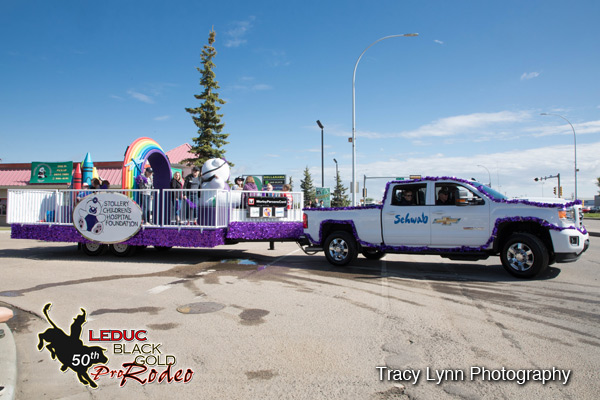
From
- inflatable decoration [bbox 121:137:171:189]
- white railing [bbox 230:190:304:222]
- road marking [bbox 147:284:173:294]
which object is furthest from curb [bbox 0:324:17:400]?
inflatable decoration [bbox 121:137:171:189]

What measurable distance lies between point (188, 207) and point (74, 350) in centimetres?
668

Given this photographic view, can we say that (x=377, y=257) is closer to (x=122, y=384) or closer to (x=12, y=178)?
(x=122, y=384)

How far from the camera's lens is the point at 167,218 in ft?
34.1

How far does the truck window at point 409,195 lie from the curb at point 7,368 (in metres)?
7.04

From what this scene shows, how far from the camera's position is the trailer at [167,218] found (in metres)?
9.99

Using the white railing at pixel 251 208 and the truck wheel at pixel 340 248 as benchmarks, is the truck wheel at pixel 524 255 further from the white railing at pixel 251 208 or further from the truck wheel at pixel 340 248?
the white railing at pixel 251 208

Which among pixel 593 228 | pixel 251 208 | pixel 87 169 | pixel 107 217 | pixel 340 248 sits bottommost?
pixel 593 228

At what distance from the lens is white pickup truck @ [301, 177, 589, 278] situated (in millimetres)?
7180

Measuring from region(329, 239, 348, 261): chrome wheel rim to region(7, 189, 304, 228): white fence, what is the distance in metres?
1.86

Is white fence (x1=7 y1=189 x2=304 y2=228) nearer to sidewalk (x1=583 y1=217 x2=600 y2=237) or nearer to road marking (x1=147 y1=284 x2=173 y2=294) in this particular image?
road marking (x1=147 y1=284 x2=173 y2=294)

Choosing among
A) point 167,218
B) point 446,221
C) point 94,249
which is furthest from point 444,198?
point 94,249

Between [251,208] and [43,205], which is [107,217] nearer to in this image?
[43,205]

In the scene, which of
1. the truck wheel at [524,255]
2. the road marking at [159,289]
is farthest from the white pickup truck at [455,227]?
the road marking at [159,289]

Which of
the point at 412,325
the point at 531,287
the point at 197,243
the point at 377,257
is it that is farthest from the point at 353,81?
the point at 412,325
